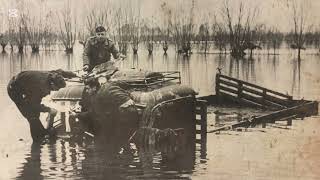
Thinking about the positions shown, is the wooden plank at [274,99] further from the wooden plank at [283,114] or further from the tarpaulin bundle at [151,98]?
the tarpaulin bundle at [151,98]

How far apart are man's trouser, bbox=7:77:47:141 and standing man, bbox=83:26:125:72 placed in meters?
0.31

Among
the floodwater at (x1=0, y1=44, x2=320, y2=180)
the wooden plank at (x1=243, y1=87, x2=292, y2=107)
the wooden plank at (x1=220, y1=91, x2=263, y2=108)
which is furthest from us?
the wooden plank at (x1=220, y1=91, x2=263, y2=108)

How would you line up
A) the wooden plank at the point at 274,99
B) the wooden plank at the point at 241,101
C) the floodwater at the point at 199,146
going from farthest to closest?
1. the wooden plank at the point at 241,101
2. the wooden plank at the point at 274,99
3. the floodwater at the point at 199,146

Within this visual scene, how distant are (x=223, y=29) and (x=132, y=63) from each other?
1.33 feet

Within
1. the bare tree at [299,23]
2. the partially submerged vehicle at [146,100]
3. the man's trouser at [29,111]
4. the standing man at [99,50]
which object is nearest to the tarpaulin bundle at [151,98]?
the partially submerged vehicle at [146,100]

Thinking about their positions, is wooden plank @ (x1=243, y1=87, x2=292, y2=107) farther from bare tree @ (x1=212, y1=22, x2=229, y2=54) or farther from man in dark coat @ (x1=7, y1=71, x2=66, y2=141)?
man in dark coat @ (x1=7, y1=71, x2=66, y2=141)

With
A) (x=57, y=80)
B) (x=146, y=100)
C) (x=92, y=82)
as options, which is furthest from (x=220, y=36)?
(x=57, y=80)

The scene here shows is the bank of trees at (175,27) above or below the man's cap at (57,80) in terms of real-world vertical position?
above

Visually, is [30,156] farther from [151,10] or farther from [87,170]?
[151,10]

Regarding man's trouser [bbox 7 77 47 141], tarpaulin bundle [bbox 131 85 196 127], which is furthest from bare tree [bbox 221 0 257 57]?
man's trouser [bbox 7 77 47 141]

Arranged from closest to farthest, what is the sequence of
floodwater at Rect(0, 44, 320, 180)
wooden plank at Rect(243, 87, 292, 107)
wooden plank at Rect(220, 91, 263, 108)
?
floodwater at Rect(0, 44, 320, 180), wooden plank at Rect(243, 87, 292, 107), wooden plank at Rect(220, 91, 263, 108)

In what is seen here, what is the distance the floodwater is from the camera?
2688 millimetres

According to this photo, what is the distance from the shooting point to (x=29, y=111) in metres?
2.87

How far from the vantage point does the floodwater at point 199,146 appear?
2688 mm
